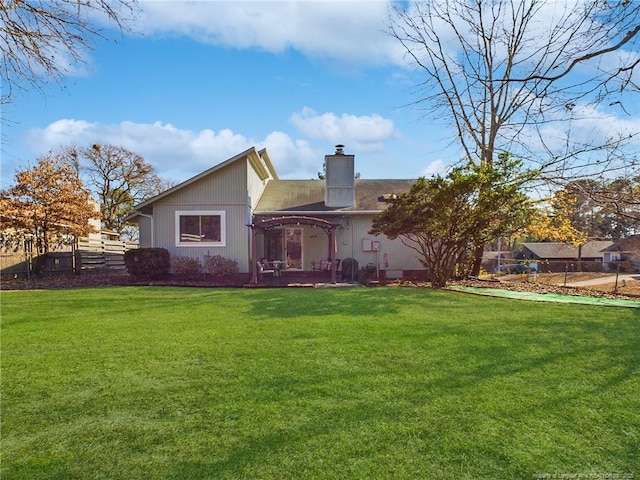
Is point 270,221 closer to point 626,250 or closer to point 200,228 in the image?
point 200,228

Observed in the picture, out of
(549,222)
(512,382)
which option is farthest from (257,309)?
(549,222)

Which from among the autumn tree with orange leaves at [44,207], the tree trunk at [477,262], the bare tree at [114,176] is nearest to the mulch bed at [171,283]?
the autumn tree with orange leaves at [44,207]

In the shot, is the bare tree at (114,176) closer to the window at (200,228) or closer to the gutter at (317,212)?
the window at (200,228)

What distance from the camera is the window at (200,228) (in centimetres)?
1428

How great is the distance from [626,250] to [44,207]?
41170 millimetres

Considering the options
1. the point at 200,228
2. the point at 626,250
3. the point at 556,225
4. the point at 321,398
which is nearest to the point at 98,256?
the point at 200,228

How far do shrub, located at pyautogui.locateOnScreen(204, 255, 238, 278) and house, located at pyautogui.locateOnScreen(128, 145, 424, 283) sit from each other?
0.36 meters

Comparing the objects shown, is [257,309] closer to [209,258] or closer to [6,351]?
[6,351]

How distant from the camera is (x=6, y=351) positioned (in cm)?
476

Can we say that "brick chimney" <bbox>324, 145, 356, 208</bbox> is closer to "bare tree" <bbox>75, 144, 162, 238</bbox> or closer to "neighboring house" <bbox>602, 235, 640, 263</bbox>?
"neighboring house" <bbox>602, 235, 640, 263</bbox>

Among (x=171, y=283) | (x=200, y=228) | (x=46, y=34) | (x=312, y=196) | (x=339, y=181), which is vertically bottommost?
(x=171, y=283)

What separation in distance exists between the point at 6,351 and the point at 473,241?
11275 mm

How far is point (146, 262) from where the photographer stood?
13.1m

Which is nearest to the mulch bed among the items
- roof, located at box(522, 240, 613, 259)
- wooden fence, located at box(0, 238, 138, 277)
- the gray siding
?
wooden fence, located at box(0, 238, 138, 277)
